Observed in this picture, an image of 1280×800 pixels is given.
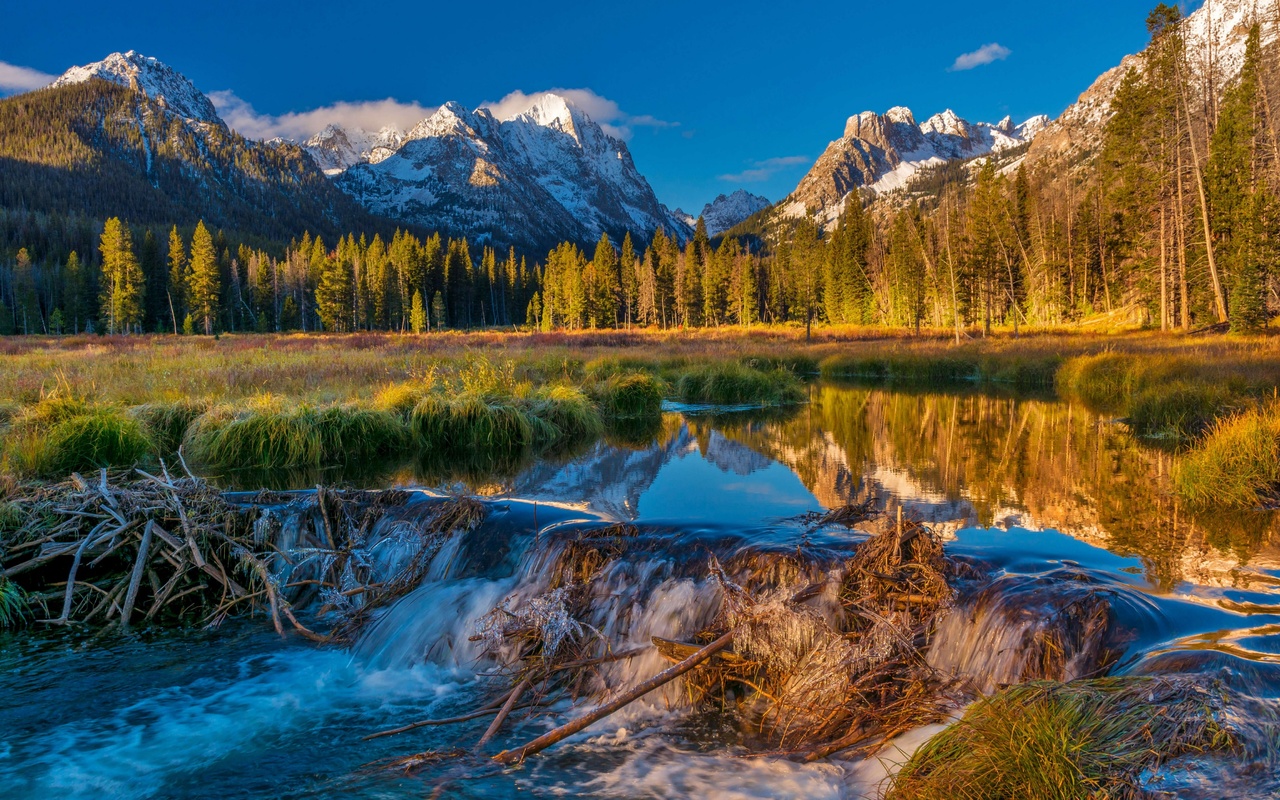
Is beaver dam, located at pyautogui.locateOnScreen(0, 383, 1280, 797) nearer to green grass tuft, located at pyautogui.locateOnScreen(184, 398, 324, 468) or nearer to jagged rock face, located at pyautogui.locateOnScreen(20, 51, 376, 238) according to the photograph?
green grass tuft, located at pyautogui.locateOnScreen(184, 398, 324, 468)

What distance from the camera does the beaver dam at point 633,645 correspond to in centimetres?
336

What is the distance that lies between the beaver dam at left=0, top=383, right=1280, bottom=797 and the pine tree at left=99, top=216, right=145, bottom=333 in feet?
289

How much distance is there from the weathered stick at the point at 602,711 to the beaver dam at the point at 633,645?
0.04 meters

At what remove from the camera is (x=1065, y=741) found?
2.72 m

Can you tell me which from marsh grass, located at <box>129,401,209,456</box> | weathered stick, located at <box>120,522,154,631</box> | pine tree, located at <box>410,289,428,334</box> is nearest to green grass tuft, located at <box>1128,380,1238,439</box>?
weathered stick, located at <box>120,522,154,631</box>

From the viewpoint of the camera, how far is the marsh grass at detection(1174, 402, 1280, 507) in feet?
26.0

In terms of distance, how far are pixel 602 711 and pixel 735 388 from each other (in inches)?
721

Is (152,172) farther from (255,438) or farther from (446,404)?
(255,438)

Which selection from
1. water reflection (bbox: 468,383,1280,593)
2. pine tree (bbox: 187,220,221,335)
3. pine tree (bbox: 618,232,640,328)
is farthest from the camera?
pine tree (bbox: 618,232,640,328)

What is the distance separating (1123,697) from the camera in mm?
3219

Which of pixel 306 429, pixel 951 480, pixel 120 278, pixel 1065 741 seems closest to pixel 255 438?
pixel 306 429

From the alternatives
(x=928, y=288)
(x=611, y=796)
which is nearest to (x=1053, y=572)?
(x=611, y=796)

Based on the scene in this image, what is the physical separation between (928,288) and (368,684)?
68729mm

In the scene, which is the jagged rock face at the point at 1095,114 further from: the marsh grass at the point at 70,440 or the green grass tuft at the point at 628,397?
the marsh grass at the point at 70,440
